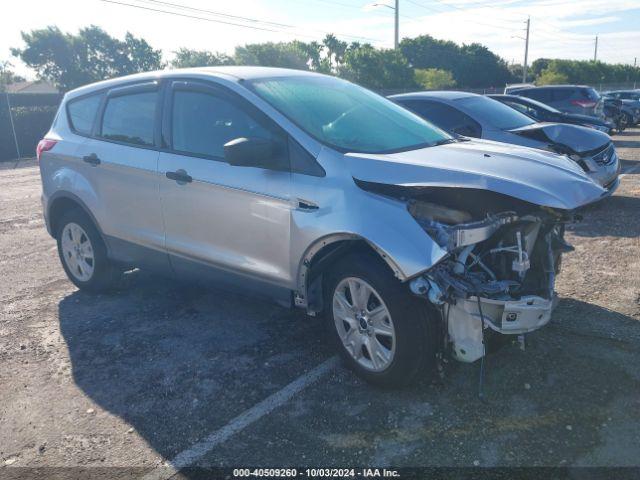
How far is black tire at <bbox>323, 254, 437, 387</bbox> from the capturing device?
3.19 meters

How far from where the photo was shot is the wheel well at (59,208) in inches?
210

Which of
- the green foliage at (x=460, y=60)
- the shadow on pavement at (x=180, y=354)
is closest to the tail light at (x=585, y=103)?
the shadow on pavement at (x=180, y=354)

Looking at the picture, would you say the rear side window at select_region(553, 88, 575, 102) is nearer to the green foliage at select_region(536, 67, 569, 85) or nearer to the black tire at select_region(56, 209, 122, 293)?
the black tire at select_region(56, 209, 122, 293)

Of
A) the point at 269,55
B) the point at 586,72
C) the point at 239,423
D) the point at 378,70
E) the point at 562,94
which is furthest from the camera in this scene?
the point at 586,72

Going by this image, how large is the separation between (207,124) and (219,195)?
0.59m

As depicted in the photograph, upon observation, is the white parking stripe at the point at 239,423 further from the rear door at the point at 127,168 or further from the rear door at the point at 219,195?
the rear door at the point at 127,168

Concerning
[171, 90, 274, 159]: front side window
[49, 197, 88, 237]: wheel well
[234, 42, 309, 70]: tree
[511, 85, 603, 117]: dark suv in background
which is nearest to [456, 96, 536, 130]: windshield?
[171, 90, 274, 159]: front side window

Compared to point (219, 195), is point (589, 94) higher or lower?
higher

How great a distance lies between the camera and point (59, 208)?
5477 mm

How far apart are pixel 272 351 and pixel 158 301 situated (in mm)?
1616

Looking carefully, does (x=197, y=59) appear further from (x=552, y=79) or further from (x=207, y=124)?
(x=207, y=124)

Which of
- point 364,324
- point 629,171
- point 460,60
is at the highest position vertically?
point 460,60

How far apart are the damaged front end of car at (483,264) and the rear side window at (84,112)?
3201mm

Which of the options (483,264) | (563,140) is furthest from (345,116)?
(563,140)
